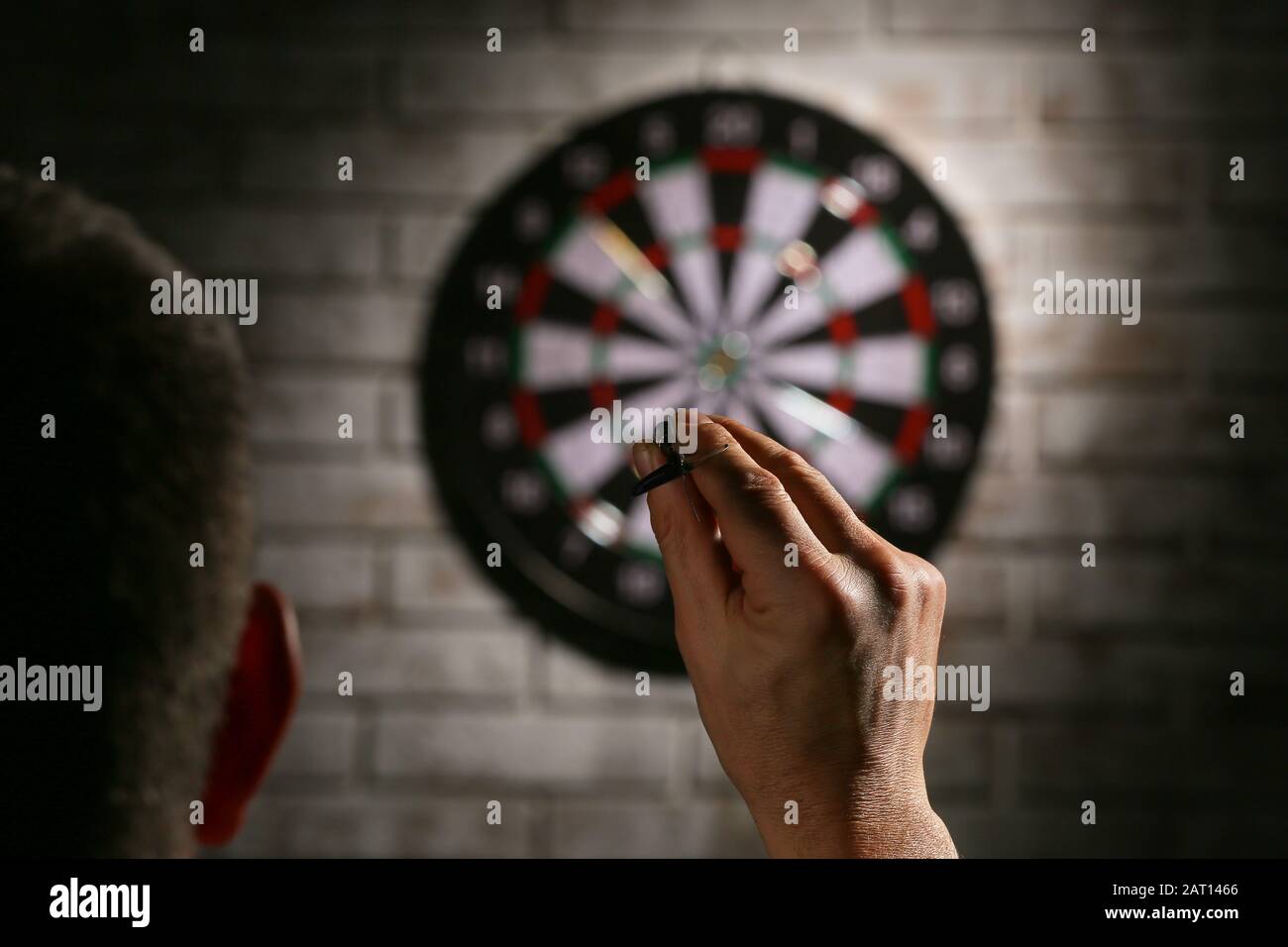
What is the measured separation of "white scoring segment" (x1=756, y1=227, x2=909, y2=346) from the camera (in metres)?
1.47

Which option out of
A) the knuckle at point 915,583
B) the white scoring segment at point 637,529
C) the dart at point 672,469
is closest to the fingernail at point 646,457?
the dart at point 672,469

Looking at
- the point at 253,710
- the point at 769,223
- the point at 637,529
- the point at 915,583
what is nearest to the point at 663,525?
the point at 915,583

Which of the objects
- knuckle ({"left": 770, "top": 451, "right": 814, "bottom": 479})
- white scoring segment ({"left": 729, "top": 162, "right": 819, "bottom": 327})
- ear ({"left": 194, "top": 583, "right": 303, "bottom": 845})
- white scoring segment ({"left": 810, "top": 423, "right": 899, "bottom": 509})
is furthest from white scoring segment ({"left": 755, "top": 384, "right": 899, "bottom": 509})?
ear ({"left": 194, "top": 583, "right": 303, "bottom": 845})

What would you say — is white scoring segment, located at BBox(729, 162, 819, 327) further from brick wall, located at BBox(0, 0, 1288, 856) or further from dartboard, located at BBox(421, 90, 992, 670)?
brick wall, located at BBox(0, 0, 1288, 856)

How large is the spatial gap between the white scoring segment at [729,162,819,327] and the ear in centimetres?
91

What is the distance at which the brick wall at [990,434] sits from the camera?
149 centimetres

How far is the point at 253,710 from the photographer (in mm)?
706

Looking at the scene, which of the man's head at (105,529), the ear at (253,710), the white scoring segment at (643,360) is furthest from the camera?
the white scoring segment at (643,360)

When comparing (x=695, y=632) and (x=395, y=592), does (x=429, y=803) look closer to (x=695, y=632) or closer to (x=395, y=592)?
(x=395, y=592)

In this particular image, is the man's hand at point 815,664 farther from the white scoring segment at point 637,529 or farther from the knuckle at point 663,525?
the white scoring segment at point 637,529

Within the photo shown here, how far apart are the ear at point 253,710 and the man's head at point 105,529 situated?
0.10ft

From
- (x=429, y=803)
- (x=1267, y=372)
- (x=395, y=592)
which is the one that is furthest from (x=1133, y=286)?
(x=429, y=803)

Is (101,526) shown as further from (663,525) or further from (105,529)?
(663,525)
